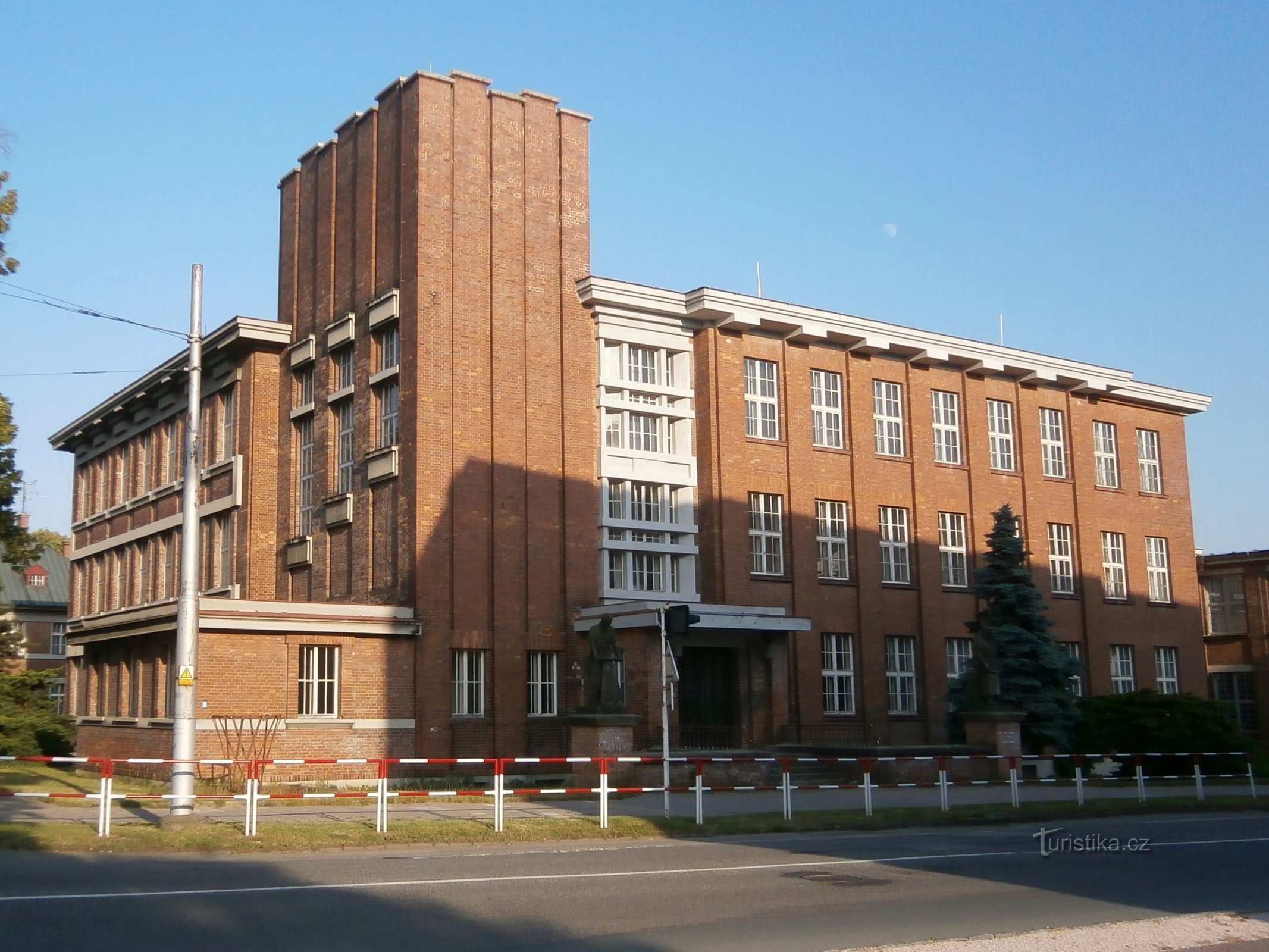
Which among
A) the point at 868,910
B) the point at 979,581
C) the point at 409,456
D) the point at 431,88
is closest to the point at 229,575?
the point at 409,456

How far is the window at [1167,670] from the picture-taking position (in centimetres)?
4616

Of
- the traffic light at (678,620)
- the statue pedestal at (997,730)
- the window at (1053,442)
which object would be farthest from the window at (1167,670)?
the traffic light at (678,620)

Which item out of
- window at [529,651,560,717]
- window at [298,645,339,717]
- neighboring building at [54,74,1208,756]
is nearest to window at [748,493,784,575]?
neighboring building at [54,74,1208,756]

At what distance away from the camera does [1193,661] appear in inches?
1848

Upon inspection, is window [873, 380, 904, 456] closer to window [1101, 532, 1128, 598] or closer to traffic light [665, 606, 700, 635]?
window [1101, 532, 1128, 598]

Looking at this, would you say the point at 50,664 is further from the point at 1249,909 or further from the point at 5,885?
the point at 1249,909

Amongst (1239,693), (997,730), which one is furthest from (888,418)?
(1239,693)

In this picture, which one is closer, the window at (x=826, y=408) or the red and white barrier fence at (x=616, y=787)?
the red and white barrier fence at (x=616, y=787)

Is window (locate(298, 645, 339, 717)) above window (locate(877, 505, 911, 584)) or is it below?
below

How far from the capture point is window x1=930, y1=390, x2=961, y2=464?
42.1 metres

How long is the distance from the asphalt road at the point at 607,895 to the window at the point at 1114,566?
1121 inches

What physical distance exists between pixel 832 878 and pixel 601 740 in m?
12.5

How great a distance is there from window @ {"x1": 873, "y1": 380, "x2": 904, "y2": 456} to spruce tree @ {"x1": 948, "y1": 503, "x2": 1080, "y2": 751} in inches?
165

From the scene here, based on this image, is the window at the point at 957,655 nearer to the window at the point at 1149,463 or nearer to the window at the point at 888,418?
the window at the point at 888,418
